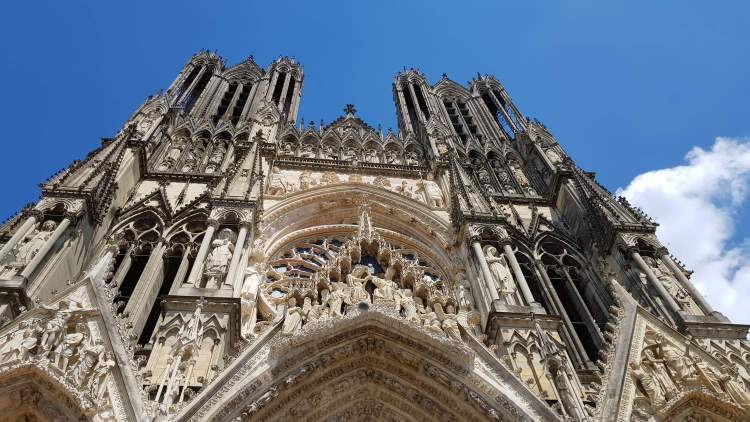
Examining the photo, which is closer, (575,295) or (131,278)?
(131,278)

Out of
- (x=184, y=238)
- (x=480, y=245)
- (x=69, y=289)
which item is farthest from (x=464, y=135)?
(x=69, y=289)

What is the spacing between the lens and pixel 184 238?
12.4 metres

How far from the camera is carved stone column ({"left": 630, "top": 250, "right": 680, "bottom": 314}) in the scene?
32.2 ft

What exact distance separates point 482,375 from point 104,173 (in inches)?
341

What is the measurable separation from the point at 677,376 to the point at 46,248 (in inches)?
387

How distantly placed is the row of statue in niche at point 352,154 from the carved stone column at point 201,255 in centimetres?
560

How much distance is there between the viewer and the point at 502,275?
1061 cm

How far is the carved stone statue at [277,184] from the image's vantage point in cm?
1388

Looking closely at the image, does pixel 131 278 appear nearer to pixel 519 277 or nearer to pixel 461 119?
pixel 519 277

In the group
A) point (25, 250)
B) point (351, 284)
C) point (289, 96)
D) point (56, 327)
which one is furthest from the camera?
point (289, 96)

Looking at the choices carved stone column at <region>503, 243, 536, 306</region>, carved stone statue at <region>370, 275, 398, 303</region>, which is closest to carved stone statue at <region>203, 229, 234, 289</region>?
carved stone statue at <region>370, 275, 398, 303</region>

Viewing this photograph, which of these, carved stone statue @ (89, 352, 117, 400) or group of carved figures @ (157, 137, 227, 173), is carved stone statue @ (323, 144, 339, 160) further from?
carved stone statue @ (89, 352, 117, 400)

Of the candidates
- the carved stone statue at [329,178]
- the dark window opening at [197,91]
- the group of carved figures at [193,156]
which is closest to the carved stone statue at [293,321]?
the carved stone statue at [329,178]

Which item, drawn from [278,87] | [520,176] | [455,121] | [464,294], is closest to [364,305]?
[464,294]
